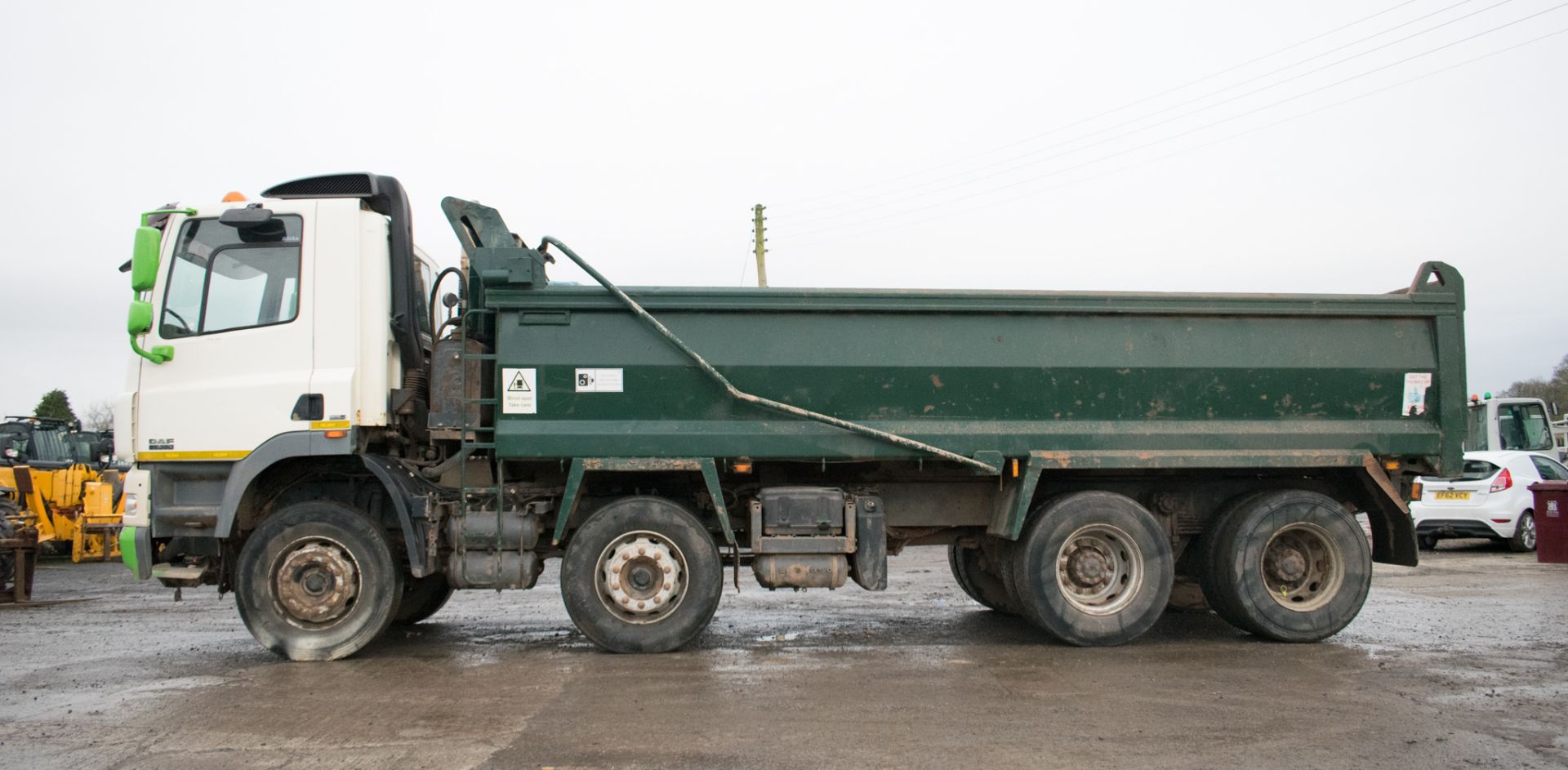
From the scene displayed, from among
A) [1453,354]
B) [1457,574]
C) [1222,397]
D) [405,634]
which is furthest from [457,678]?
[1457,574]

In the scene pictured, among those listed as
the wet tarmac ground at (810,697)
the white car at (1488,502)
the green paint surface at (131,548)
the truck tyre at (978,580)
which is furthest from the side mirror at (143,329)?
the white car at (1488,502)

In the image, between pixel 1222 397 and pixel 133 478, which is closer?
pixel 133 478

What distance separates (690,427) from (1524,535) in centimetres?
1450

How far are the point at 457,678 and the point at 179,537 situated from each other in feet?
7.59

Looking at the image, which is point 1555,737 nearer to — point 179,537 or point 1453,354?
point 1453,354

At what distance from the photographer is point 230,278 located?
23.4 feet

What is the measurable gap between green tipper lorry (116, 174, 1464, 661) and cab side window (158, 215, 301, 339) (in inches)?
0.7

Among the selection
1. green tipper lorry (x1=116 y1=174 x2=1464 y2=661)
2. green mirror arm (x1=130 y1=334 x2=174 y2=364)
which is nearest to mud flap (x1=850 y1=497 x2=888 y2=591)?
green tipper lorry (x1=116 y1=174 x2=1464 y2=661)

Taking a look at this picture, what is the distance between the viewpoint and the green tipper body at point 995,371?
7.02 m

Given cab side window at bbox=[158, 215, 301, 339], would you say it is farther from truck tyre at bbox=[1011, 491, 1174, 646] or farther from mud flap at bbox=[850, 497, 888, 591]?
truck tyre at bbox=[1011, 491, 1174, 646]

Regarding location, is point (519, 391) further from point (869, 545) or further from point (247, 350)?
point (869, 545)

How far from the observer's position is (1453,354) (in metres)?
7.58

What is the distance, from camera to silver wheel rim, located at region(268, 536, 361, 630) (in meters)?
6.91

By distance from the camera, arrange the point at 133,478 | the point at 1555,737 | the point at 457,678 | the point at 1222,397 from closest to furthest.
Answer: the point at 1555,737 < the point at 457,678 < the point at 133,478 < the point at 1222,397
